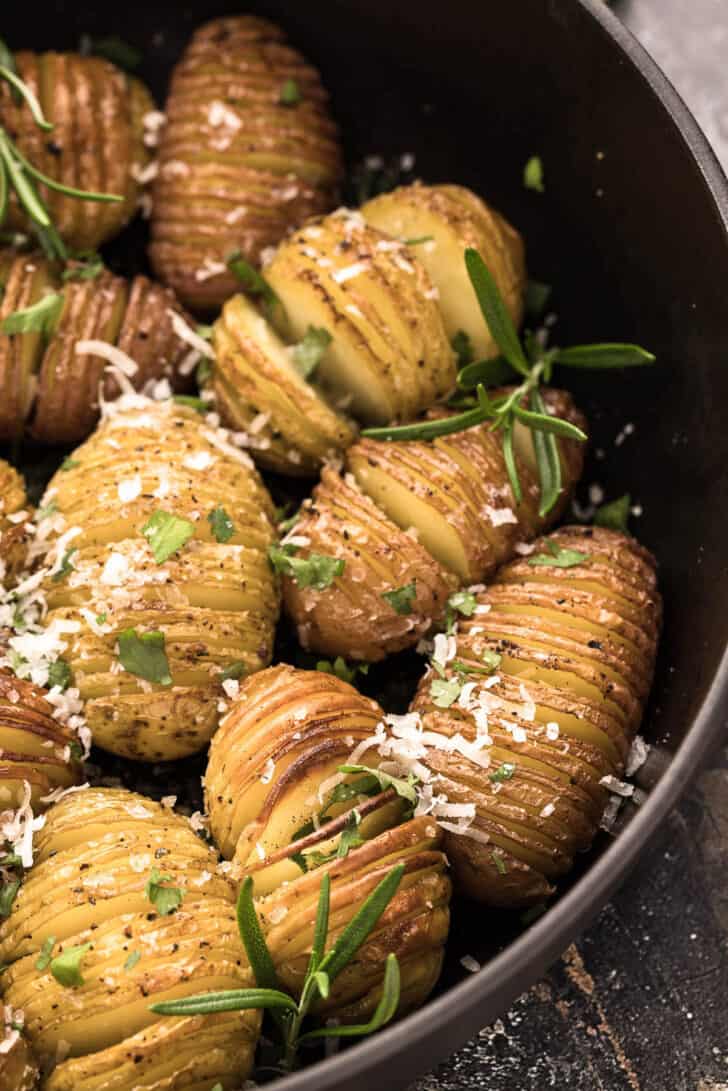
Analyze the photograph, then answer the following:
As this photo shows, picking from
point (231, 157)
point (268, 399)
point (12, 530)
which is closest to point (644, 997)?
point (268, 399)

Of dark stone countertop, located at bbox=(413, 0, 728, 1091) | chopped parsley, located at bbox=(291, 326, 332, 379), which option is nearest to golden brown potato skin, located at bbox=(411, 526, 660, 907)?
dark stone countertop, located at bbox=(413, 0, 728, 1091)

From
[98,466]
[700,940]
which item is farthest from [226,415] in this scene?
[700,940]

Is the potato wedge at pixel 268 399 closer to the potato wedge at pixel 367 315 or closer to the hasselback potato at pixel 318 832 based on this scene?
the potato wedge at pixel 367 315

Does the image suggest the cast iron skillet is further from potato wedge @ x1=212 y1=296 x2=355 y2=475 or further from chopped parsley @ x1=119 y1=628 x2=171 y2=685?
chopped parsley @ x1=119 y1=628 x2=171 y2=685

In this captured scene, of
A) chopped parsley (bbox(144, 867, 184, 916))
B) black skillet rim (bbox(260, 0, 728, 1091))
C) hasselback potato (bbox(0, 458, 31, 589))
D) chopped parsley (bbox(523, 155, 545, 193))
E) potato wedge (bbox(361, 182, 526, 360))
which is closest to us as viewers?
black skillet rim (bbox(260, 0, 728, 1091))

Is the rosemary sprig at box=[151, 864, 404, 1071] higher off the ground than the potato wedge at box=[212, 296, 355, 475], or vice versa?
the potato wedge at box=[212, 296, 355, 475]
